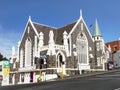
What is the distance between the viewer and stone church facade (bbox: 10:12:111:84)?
59141 mm

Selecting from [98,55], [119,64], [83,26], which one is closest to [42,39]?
[83,26]

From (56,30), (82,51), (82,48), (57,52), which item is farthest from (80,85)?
(56,30)

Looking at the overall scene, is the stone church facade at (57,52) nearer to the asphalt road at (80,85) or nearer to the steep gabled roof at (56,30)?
the steep gabled roof at (56,30)

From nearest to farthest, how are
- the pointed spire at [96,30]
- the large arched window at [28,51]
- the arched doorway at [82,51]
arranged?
the arched doorway at [82,51], the large arched window at [28,51], the pointed spire at [96,30]

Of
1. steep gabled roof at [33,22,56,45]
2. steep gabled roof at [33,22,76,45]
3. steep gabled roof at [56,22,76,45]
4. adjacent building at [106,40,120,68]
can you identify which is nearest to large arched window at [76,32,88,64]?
steep gabled roof at [56,22,76,45]

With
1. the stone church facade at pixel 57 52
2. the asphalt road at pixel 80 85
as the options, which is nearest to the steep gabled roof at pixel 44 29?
the stone church facade at pixel 57 52

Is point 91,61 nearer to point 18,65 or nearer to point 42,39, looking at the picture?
point 42,39

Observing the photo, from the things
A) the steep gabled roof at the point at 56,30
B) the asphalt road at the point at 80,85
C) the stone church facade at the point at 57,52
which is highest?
the steep gabled roof at the point at 56,30

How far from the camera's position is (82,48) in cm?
6581

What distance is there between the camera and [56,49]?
59469mm

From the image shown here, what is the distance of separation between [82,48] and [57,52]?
853 centimetres

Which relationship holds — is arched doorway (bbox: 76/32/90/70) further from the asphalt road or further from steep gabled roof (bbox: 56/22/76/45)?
the asphalt road

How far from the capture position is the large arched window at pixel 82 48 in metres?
64.6

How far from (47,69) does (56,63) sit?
2334mm
